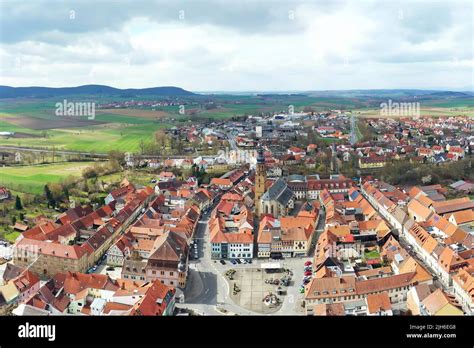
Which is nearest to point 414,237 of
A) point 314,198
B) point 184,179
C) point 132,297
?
point 314,198

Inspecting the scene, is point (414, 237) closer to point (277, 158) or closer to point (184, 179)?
point (184, 179)

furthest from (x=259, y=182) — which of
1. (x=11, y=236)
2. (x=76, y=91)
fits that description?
(x=76, y=91)

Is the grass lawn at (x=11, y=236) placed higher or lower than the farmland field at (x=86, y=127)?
lower

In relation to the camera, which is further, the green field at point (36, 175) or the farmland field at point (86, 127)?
the farmland field at point (86, 127)

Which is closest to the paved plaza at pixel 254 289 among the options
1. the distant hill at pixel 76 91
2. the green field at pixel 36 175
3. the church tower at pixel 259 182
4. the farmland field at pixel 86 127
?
the church tower at pixel 259 182

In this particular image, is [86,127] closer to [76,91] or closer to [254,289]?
[254,289]

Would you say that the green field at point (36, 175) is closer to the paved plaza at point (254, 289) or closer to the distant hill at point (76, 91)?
the paved plaza at point (254, 289)
